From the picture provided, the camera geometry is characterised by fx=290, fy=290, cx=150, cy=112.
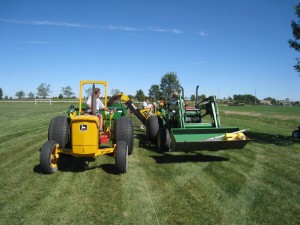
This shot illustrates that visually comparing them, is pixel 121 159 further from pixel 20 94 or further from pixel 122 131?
pixel 20 94

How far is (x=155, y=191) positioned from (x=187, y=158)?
2.90 metres

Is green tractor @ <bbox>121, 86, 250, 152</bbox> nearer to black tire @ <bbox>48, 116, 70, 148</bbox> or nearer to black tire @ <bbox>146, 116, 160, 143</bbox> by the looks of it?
black tire @ <bbox>146, 116, 160, 143</bbox>

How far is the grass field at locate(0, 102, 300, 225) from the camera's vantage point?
4.43 metres

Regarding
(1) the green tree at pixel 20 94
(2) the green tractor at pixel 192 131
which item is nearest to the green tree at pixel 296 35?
(2) the green tractor at pixel 192 131

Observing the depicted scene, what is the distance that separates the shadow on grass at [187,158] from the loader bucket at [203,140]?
1.68 ft

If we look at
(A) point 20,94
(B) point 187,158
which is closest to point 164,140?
(B) point 187,158

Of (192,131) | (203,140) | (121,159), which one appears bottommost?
(121,159)

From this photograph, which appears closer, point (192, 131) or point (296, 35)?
point (192, 131)

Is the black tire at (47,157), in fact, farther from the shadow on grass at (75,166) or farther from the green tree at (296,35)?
the green tree at (296,35)

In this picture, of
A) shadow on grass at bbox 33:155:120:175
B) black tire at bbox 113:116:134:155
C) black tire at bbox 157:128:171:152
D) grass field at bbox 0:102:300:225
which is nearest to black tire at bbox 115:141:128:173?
grass field at bbox 0:102:300:225

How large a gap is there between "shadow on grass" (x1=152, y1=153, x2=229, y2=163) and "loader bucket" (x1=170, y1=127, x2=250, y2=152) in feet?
1.68

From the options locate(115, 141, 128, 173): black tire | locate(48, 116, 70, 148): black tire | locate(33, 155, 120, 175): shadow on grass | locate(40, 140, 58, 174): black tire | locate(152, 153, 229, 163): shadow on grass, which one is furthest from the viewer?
locate(152, 153, 229, 163): shadow on grass

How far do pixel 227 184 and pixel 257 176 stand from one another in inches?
42.2

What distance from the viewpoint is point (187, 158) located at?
322 inches
